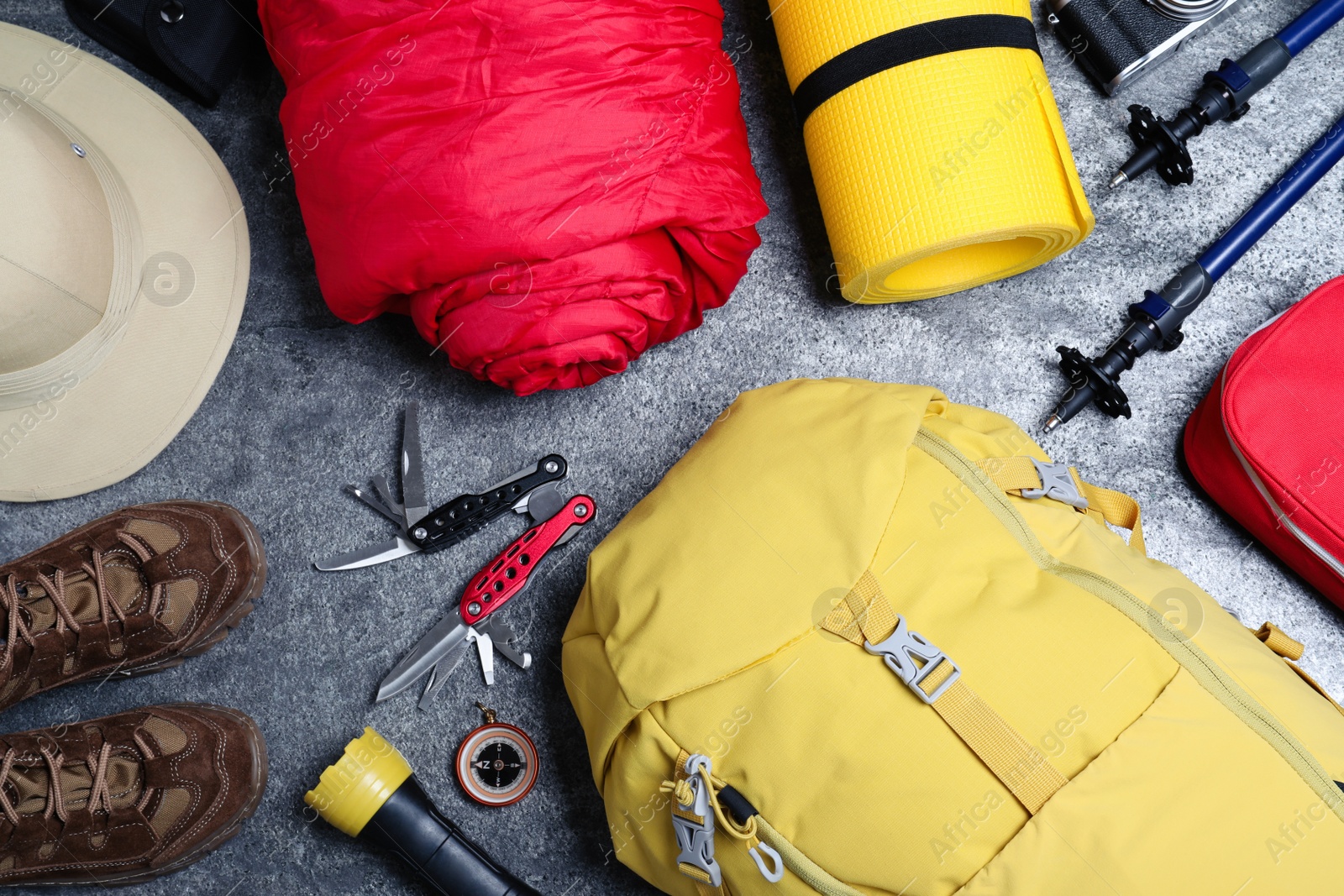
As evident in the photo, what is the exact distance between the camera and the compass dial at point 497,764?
103 centimetres

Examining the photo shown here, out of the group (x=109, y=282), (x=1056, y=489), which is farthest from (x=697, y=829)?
(x=109, y=282)

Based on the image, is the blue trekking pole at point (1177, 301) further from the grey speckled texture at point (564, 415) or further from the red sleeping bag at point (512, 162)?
the red sleeping bag at point (512, 162)

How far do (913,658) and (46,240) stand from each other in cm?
93

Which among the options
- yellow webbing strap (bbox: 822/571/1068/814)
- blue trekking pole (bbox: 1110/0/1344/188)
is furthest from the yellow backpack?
blue trekking pole (bbox: 1110/0/1344/188)

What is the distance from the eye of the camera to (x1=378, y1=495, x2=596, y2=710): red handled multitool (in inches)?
41.1

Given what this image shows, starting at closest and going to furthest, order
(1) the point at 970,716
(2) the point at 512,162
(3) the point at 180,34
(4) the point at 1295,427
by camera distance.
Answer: (1) the point at 970,716 < (2) the point at 512,162 < (4) the point at 1295,427 < (3) the point at 180,34

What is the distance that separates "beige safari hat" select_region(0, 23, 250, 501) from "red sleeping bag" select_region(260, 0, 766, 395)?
0.70ft

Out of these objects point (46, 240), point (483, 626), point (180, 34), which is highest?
point (180, 34)

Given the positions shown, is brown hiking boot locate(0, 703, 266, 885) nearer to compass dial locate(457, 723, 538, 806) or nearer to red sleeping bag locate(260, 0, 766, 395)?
compass dial locate(457, 723, 538, 806)

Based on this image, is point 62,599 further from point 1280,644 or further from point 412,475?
point 1280,644

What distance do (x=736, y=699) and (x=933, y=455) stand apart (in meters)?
0.29

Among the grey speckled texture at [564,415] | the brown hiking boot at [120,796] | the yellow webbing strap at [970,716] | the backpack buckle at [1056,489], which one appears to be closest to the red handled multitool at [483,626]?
the grey speckled texture at [564,415]

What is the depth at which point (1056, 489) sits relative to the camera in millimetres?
850

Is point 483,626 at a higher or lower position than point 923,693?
lower
